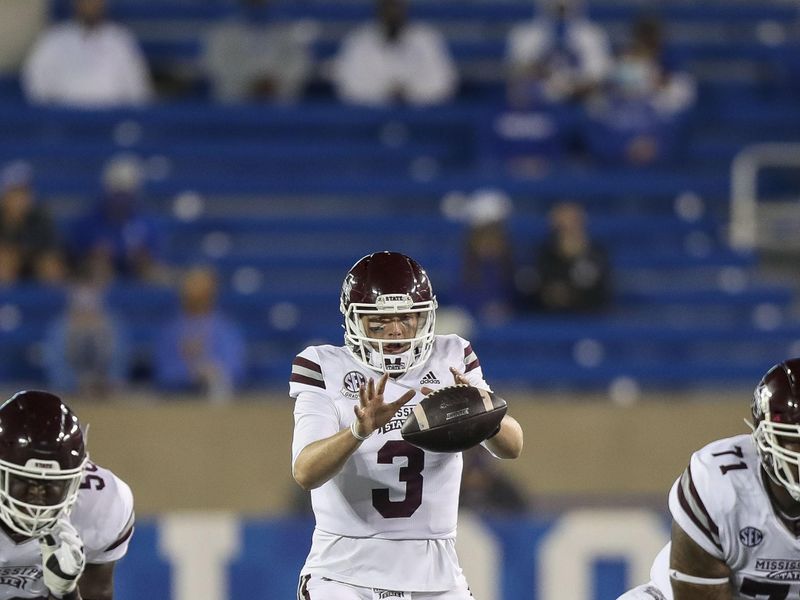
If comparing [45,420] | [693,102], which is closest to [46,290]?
[693,102]

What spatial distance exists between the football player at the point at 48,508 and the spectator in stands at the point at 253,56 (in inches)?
300

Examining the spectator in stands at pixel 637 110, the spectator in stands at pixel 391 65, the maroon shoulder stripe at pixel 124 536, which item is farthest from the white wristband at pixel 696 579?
the spectator in stands at pixel 391 65

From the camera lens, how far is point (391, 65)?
12.2 metres

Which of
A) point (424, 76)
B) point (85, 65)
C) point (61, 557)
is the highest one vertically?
point (85, 65)

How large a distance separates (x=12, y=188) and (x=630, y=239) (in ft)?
15.2

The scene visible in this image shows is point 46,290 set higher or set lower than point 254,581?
higher

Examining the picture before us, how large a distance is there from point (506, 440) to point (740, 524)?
79 cm

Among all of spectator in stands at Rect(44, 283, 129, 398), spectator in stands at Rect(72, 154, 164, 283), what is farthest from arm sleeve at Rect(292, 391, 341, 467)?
spectator in stands at Rect(72, 154, 164, 283)

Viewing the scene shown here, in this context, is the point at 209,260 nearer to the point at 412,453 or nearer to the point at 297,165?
the point at 297,165

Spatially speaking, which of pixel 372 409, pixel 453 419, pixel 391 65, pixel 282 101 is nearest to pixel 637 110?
pixel 391 65

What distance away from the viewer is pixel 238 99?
40.4 ft

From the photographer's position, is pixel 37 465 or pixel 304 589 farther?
pixel 304 589

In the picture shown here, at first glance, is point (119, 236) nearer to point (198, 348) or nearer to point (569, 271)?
point (198, 348)

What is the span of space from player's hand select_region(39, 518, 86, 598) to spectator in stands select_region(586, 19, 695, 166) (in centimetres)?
809
